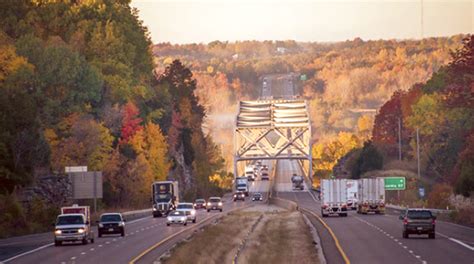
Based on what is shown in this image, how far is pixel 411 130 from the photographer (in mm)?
193125

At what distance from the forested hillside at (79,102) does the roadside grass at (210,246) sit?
1559 centimetres

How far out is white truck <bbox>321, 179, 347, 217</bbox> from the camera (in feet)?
348

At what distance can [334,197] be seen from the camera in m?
108

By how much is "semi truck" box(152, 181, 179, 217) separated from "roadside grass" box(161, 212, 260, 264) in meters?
32.9

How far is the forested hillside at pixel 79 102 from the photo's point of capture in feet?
315

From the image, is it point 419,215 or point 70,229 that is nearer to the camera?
point 70,229

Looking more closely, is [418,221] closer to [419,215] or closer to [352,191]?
[419,215]

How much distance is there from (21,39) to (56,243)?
6148 centimetres

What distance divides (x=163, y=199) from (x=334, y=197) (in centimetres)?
2099

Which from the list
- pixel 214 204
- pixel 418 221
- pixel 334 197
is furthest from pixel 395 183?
pixel 418 221

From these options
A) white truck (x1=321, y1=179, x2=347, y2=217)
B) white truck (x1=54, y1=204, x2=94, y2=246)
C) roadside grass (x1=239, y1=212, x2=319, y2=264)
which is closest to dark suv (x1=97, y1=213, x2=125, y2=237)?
roadside grass (x1=239, y1=212, x2=319, y2=264)

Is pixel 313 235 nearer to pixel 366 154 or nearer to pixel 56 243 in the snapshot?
pixel 56 243

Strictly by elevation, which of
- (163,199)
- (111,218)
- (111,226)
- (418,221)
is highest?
(163,199)

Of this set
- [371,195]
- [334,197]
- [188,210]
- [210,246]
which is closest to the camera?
[210,246]
